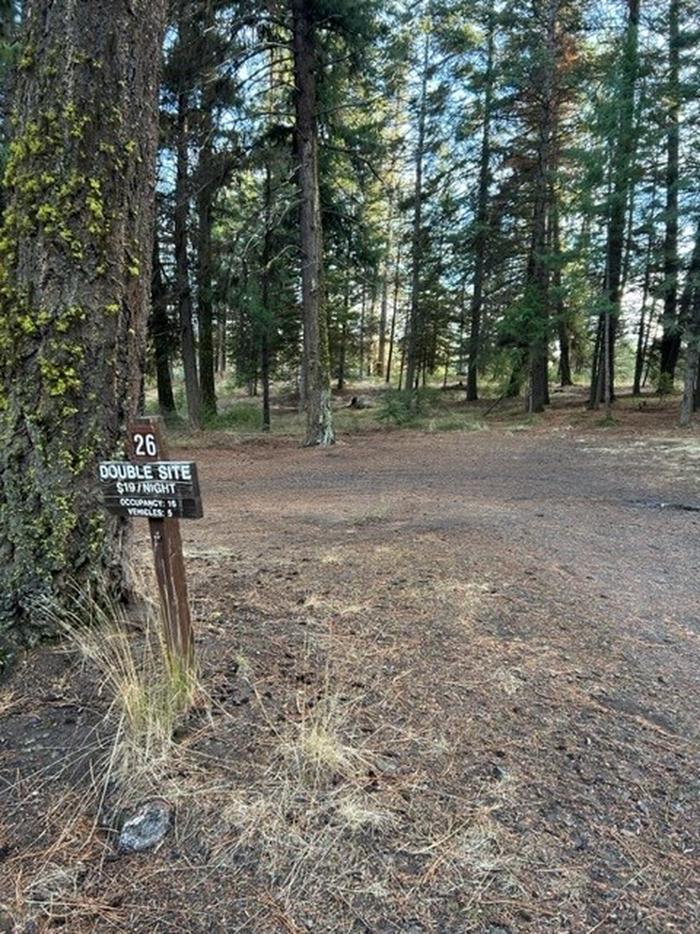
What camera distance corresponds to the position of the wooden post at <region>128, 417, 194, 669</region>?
1980 millimetres

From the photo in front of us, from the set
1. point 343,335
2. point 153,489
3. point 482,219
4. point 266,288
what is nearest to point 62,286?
point 153,489

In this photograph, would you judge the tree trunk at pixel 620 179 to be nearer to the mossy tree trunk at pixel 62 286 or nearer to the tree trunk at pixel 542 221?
the tree trunk at pixel 542 221

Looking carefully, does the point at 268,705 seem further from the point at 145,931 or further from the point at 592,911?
the point at 592,911

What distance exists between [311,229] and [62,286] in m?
9.25

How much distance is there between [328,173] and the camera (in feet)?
43.1

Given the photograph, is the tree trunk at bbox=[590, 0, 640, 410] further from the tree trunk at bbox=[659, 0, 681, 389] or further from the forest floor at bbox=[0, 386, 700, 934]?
the forest floor at bbox=[0, 386, 700, 934]

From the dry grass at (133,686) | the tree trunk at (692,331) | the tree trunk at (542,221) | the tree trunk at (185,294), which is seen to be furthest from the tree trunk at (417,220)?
the dry grass at (133,686)

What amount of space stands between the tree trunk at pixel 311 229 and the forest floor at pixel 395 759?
7.35 metres

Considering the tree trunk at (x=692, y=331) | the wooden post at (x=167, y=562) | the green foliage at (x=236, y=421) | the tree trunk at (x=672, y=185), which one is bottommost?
the green foliage at (x=236, y=421)

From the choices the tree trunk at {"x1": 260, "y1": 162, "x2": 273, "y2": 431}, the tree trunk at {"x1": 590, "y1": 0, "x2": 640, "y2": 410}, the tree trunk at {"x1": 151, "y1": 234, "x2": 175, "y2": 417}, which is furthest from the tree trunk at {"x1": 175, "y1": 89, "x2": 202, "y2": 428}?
the tree trunk at {"x1": 590, "y1": 0, "x2": 640, "y2": 410}

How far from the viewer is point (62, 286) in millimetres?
2297

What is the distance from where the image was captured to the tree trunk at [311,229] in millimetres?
9906

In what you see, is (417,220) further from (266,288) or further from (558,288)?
(266,288)

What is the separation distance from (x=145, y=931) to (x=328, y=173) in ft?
46.8
